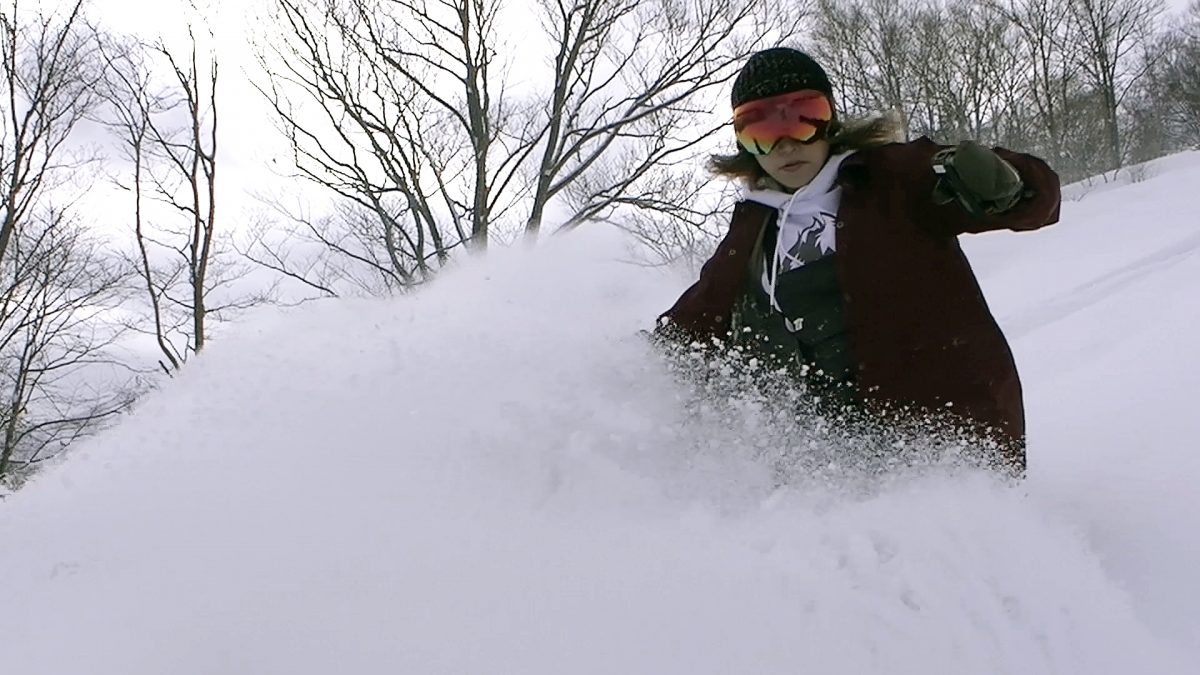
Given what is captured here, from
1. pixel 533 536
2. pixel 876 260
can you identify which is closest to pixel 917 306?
pixel 876 260

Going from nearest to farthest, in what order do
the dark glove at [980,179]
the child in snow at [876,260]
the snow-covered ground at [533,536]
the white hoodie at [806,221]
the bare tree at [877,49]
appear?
the snow-covered ground at [533,536] < the dark glove at [980,179] < the child in snow at [876,260] < the white hoodie at [806,221] < the bare tree at [877,49]

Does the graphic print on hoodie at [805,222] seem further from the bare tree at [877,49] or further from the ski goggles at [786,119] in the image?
the bare tree at [877,49]

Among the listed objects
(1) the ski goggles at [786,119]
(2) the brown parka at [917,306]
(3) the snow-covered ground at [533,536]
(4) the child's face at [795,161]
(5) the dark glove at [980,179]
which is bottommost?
(3) the snow-covered ground at [533,536]

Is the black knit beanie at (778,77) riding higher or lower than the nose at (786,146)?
higher

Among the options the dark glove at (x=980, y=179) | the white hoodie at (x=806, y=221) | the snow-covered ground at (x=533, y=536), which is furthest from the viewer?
the white hoodie at (x=806, y=221)

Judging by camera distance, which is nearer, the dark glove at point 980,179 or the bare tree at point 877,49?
the dark glove at point 980,179

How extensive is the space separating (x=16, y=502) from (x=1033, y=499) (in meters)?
2.22

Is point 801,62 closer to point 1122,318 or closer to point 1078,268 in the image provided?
point 1122,318

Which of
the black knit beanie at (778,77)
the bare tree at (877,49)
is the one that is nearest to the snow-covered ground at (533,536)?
the black knit beanie at (778,77)

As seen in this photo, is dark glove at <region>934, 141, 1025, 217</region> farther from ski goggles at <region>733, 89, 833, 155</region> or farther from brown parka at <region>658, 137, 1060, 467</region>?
ski goggles at <region>733, 89, 833, 155</region>

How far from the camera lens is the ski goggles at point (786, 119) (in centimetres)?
173

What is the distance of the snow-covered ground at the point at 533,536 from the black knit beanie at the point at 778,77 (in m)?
0.70

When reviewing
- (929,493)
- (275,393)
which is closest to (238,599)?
(275,393)

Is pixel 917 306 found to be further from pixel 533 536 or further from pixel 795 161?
pixel 533 536
